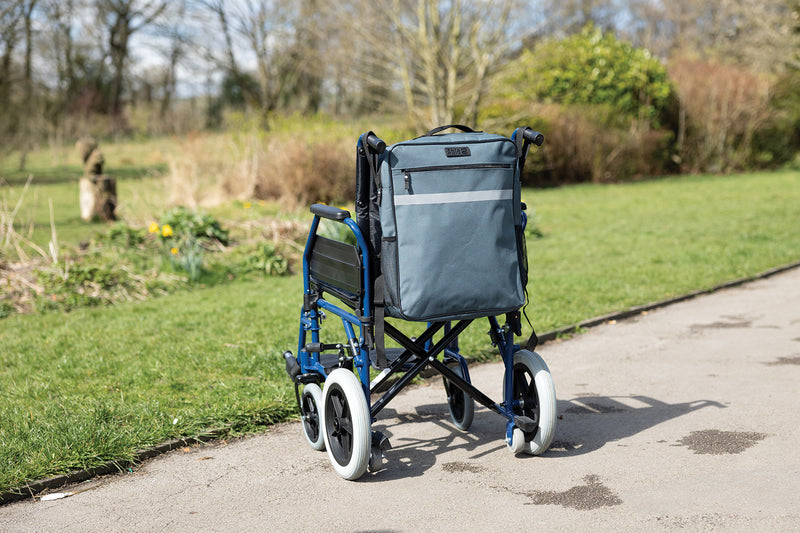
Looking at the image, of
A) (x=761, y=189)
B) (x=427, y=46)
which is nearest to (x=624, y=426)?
(x=427, y=46)

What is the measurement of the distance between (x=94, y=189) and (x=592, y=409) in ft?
35.1

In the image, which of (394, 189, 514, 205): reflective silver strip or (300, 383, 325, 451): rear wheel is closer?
(394, 189, 514, 205): reflective silver strip

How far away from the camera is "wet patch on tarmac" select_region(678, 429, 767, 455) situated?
411cm

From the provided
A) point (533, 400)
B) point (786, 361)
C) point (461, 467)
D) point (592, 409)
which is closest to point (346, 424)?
point (461, 467)

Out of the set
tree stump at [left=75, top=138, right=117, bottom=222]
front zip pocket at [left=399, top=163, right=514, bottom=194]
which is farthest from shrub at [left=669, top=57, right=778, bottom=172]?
front zip pocket at [left=399, top=163, right=514, bottom=194]

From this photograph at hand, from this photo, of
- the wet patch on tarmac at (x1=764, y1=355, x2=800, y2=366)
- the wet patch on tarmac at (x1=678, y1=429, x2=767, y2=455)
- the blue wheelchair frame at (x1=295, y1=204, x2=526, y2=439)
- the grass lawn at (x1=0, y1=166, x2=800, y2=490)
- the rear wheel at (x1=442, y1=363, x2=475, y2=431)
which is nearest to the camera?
the blue wheelchair frame at (x1=295, y1=204, x2=526, y2=439)

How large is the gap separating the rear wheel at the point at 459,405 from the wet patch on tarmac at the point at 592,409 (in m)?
0.71

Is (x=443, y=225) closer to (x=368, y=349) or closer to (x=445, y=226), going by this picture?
(x=445, y=226)

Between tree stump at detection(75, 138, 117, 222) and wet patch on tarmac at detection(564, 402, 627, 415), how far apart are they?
10.4 meters

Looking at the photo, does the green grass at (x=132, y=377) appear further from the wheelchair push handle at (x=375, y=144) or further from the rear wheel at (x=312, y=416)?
the wheelchair push handle at (x=375, y=144)

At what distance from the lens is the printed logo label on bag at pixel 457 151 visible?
3637 mm

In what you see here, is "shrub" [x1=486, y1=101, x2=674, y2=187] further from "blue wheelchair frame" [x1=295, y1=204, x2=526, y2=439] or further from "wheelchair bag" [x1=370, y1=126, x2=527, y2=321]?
"wheelchair bag" [x1=370, y1=126, x2=527, y2=321]

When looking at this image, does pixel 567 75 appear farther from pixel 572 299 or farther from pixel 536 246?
pixel 572 299

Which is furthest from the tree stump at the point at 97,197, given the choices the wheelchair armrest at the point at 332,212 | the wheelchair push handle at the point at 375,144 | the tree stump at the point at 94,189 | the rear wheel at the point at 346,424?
the wheelchair push handle at the point at 375,144
